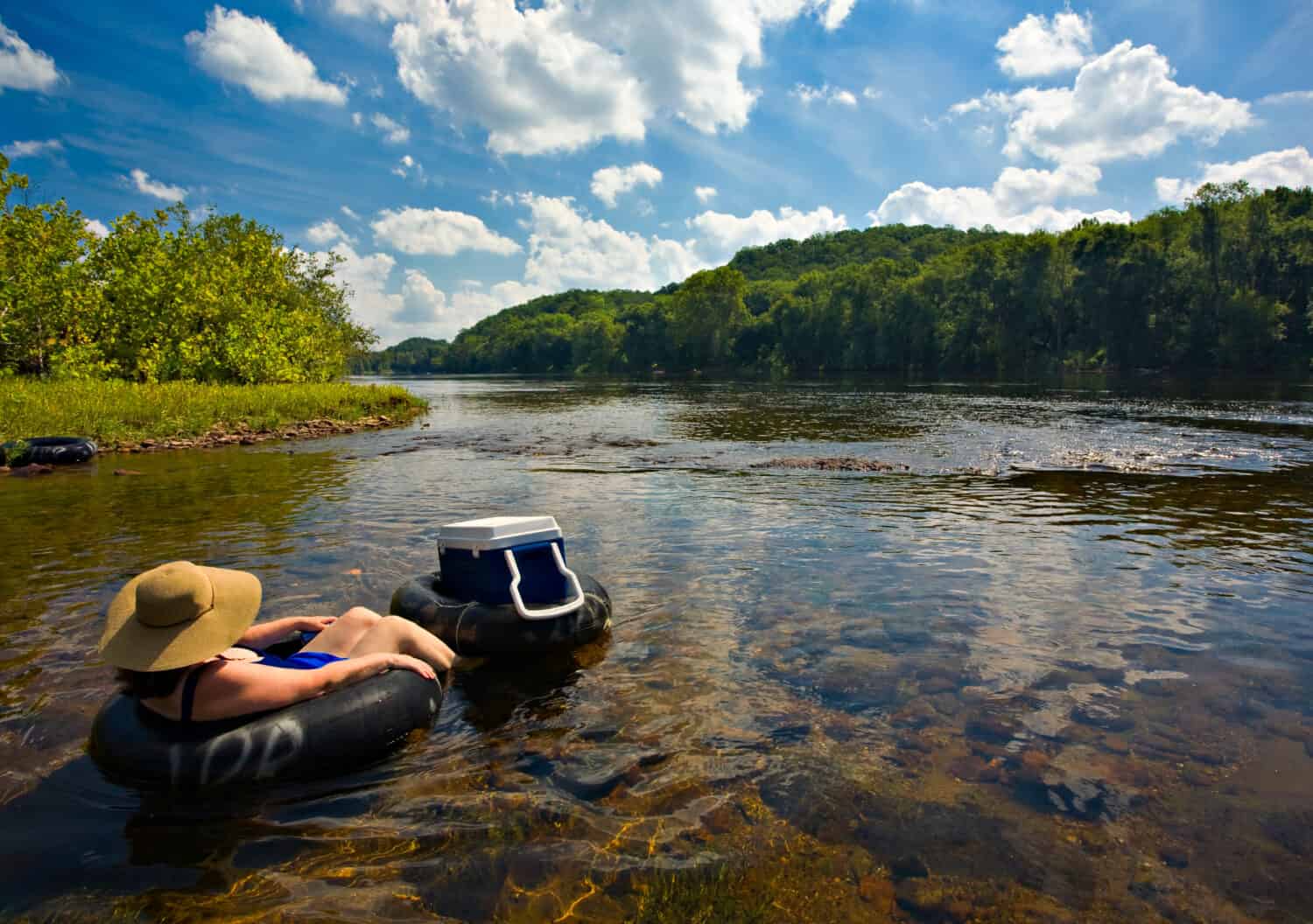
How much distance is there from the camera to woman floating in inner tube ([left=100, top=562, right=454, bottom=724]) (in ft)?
13.8

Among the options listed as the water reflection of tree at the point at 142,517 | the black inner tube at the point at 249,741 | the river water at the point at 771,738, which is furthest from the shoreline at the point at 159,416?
the black inner tube at the point at 249,741

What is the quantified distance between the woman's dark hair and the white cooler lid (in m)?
2.53

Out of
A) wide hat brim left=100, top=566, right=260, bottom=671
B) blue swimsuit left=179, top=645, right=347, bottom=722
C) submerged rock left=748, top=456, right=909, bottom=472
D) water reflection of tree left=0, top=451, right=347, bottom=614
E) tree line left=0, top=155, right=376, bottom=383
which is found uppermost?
tree line left=0, top=155, right=376, bottom=383

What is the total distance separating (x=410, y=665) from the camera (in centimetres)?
530

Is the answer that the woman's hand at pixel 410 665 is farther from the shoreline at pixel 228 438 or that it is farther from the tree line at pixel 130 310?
the tree line at pixel 130 310

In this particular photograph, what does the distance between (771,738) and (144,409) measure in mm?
29011

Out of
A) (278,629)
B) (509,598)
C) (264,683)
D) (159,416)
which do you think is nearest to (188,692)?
(264,683)

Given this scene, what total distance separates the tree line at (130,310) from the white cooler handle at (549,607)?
35670 mm

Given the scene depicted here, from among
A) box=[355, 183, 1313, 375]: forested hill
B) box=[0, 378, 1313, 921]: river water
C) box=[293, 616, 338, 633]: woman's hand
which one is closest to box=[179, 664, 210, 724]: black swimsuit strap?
box=[0, 378, 1313, 921]: river water

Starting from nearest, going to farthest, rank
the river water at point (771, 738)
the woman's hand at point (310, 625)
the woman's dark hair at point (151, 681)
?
the river water at point (771, 738), the woman's dark hair at point (151, 681), the woman's hand at point (310, 625)

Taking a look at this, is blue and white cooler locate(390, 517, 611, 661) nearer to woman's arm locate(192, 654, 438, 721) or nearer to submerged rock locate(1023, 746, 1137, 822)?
woman's arm locate(192, 654, 438, 721)

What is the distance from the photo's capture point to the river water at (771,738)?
373 cm

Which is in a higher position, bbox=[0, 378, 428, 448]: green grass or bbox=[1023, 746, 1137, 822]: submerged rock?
bbox=[0, 378, 428, 448]: green grass

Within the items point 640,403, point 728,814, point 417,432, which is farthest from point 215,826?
point 640,403
